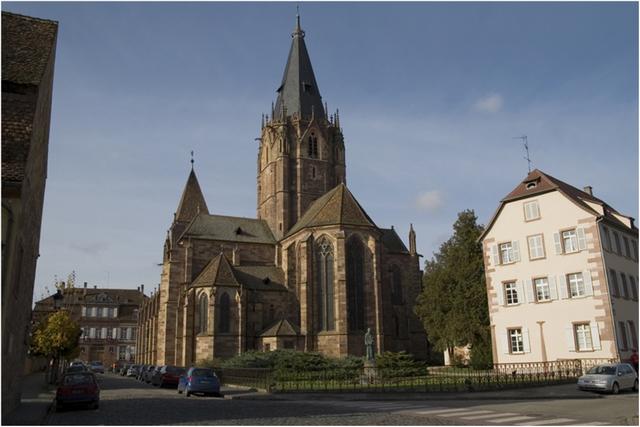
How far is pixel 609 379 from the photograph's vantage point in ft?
70.5

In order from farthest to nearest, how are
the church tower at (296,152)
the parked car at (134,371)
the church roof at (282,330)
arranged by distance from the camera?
the church tower at (296,152)
the parked car at (134,371)
the church roof at (282,330)

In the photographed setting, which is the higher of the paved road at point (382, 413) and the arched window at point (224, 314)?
the arched window at point (224, 314)

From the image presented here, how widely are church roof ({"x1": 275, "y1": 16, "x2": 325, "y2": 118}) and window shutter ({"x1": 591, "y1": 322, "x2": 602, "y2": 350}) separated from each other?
129ft

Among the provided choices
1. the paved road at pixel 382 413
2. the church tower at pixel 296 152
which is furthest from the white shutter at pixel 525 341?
the church tower at pixel 296 152

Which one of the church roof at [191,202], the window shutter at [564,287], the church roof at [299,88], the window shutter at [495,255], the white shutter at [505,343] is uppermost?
the church roof at [299,88]

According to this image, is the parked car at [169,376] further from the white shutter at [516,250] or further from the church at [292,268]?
the white shutter at [516,250]

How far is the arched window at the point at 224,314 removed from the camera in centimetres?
4550

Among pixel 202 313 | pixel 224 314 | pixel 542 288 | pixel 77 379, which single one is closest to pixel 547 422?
pixel 77 379

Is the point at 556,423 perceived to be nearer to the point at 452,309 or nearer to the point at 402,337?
the point at 452,309

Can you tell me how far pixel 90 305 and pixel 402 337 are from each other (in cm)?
6020

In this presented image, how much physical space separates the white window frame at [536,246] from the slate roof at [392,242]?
23132 millimetres

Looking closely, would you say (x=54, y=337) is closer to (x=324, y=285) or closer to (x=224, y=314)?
(x=224, y=314)

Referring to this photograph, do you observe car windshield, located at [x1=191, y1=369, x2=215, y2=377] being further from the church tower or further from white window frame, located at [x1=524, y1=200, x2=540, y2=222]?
the church tower

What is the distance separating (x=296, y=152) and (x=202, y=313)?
2094 cm
